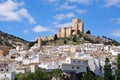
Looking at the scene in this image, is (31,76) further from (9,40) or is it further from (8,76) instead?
(9,40)

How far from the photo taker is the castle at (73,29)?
363 ft

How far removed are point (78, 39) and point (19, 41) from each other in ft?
127

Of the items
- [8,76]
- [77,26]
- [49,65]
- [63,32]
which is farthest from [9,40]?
[8,76]

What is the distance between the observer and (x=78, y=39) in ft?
354

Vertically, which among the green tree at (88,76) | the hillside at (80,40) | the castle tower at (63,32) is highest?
the castle tower at (63,32)

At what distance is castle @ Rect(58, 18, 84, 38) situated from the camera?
111 meters

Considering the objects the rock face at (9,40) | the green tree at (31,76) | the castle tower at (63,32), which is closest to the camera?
the green tree at (31,76)

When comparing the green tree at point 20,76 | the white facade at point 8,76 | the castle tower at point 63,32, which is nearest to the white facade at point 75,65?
the green tree at point 20,76

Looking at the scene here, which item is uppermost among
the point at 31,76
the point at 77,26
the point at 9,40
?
the point at 77,26

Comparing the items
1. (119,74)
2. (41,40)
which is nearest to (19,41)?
(41,40)

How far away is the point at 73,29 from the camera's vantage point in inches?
4405

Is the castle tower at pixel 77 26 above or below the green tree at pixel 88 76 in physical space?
above

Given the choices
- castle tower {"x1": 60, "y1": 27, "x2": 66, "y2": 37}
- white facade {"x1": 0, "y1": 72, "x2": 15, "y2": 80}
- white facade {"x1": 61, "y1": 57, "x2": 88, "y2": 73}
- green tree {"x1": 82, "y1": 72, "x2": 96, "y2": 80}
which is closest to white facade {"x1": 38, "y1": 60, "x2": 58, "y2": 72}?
white facade {"x1": 61, "y1": 57, "x2": 88, "y2": 73}

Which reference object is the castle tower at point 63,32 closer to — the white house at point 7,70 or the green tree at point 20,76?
the white house at point 7,70
